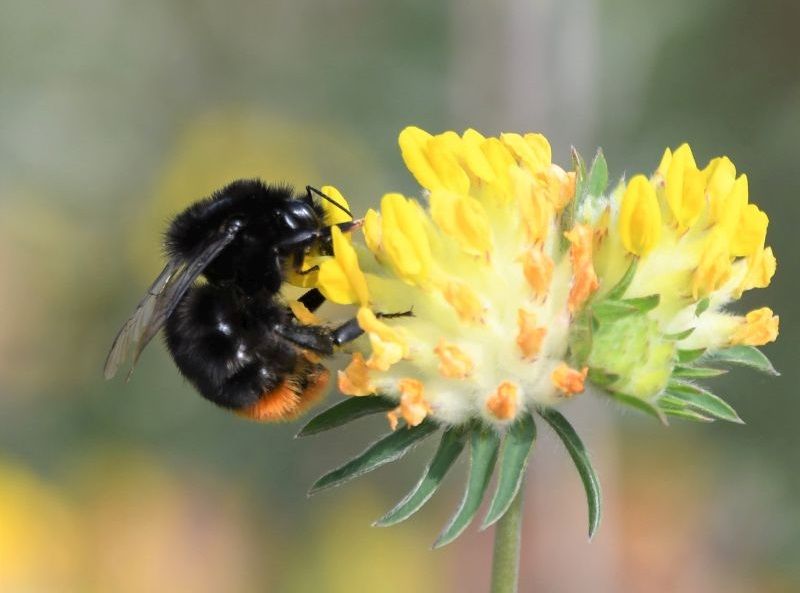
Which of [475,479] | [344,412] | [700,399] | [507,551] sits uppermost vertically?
[700,399]

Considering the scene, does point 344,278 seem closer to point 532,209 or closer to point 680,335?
point 532,209

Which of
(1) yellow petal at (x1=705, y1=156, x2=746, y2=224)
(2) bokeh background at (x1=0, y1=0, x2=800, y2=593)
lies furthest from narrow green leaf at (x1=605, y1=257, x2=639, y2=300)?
(2) bokeh background at (x1=0, y1=0, x2=800, y2=593)

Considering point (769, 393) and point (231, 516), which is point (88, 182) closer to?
point (231, 516)

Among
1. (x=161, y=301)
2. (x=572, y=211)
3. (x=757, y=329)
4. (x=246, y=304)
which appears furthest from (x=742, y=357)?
(x=161, y=301)

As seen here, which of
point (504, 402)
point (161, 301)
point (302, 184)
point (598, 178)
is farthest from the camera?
point (302, 184)

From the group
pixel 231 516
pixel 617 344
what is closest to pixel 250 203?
pixel 617 344

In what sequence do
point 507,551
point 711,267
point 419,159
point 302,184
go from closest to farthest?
1. point 507,551
2. point 711,267
3. point 419,159
4. point 302,184

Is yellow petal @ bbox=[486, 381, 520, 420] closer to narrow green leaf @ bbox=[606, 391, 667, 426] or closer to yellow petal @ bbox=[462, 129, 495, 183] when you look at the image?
narrow green leaf @ bbox=[606, 391, 667, 426]
